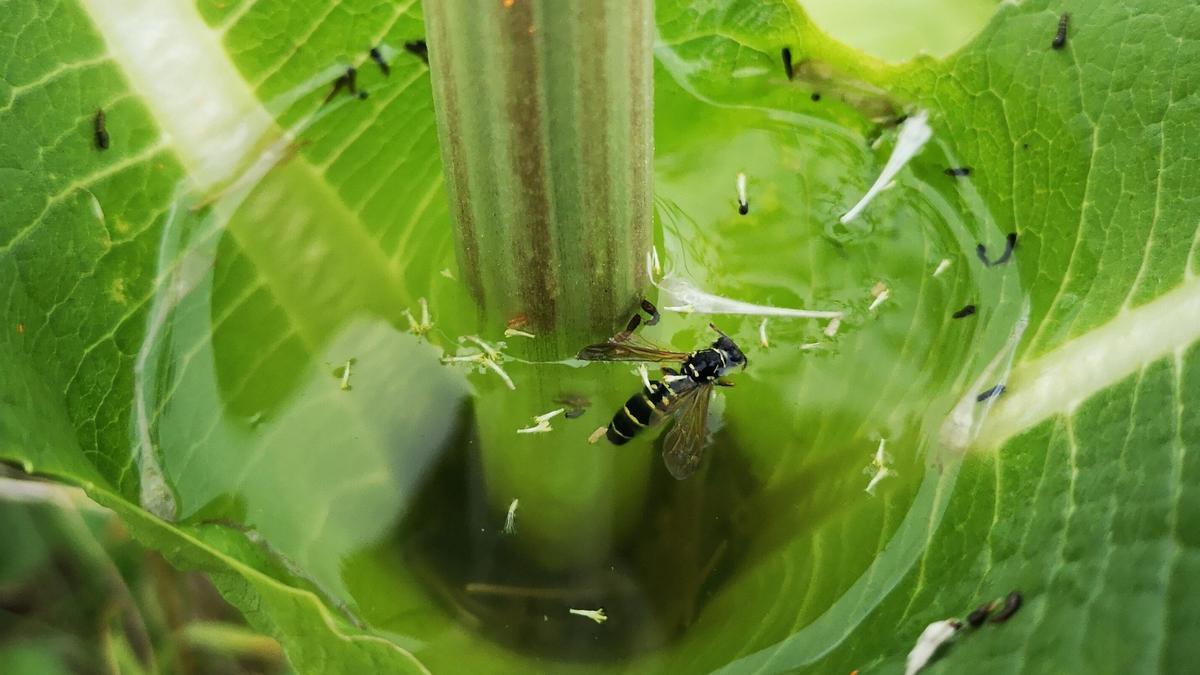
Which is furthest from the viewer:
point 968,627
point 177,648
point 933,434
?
point 177,648

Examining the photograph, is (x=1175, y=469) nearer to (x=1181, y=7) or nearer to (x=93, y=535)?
(x=1181, y=7)

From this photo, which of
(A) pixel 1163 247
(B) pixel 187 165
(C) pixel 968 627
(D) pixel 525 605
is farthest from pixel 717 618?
(B) pixel 187 165

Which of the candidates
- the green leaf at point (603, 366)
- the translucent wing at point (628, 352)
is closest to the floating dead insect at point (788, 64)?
the green leaf at point (603, 366)

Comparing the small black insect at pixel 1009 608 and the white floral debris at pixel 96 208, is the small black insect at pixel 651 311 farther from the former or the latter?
the white floral debris at pixel 96 208

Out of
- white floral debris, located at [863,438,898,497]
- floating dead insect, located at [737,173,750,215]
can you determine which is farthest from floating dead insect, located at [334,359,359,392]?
white floral debris, located at [863,438,898,497]

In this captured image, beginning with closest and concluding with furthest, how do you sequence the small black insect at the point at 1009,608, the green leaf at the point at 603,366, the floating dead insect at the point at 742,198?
the small black insect at the point at 1009,608 < the green leaf at the point at 603,366 < the floating dead insect at the point at 742,198
